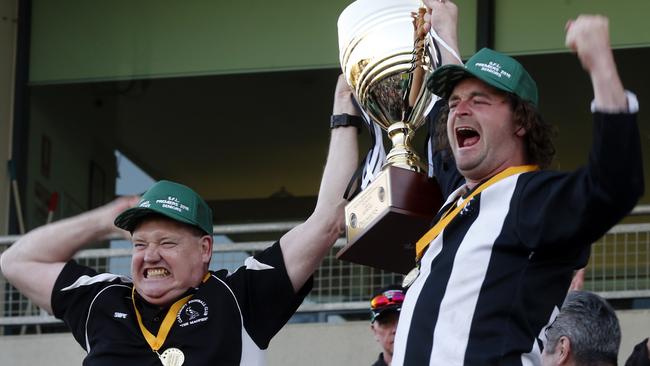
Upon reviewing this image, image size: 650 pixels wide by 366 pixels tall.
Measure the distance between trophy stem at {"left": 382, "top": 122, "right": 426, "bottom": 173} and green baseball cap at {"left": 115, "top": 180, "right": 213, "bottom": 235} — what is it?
2.54 feet

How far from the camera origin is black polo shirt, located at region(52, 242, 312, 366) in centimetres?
523

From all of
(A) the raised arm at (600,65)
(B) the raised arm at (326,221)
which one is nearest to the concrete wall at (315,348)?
(B) the raised arm at (326,221)

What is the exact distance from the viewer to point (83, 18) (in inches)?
421

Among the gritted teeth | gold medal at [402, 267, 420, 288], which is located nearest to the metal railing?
the gritted teeth

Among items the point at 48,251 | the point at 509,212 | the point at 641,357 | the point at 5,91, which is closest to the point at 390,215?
the point at 509,212

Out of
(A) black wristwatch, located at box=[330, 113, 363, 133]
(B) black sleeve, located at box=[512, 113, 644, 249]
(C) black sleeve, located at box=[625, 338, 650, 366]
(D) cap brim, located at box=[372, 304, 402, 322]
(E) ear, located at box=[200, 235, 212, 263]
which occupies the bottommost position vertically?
(C) black sleeve, located at box=[625, 338, 650, 366]

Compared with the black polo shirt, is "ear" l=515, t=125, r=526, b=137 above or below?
above

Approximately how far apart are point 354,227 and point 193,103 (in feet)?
19.7

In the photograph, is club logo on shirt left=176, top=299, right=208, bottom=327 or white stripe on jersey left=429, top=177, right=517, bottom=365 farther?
club logo on shirt left=176, top=299, right=208, bottom=327

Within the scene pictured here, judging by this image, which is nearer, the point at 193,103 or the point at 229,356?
the point at 229,356

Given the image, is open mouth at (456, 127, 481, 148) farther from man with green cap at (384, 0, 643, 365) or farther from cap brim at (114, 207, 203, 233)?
cap brim at (114, 207, 203, 233)

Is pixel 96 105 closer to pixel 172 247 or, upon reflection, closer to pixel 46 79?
pixel 46 79

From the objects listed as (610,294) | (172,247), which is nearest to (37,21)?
(610,294)

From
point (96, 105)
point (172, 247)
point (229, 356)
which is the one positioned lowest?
point (229, 356)
